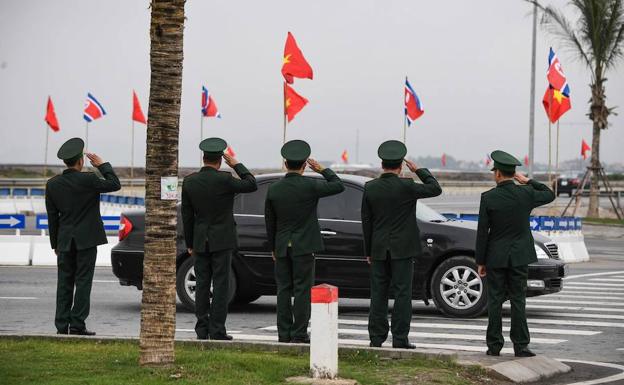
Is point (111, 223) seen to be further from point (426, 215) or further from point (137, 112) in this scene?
point (137, 112)

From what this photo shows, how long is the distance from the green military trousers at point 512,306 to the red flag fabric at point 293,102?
18882 millimetres

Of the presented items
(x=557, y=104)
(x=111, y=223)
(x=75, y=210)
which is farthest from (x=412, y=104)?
(x=75, y=210)

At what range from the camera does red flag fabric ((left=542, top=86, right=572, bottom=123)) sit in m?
34.8

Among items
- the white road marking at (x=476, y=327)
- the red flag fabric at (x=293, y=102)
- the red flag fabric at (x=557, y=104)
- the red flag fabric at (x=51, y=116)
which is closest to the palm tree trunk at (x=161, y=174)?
the white road marking at (x=476, y=327)

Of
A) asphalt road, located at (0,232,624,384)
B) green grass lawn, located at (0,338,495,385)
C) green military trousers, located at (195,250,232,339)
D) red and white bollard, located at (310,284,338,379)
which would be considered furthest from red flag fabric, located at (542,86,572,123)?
red and white bollard, located at (310,284,338,379)

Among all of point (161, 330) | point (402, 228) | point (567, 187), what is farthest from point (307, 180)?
point (567, 187)

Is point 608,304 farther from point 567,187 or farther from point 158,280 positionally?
point 567,187

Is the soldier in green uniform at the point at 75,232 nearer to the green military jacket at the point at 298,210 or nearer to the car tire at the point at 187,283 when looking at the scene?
the green military jacket at the point at 298,210

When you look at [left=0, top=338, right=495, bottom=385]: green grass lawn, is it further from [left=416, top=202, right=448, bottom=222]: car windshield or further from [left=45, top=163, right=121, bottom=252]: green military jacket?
[left=416, top=202, right=448, bottom=222]: car windshield

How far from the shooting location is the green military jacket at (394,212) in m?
10.7

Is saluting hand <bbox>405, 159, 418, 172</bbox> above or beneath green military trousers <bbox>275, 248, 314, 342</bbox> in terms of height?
above

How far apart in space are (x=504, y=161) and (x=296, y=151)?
186 centimetres

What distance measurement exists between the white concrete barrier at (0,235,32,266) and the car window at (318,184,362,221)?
10087 mm

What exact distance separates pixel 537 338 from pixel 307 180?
11.0ft
